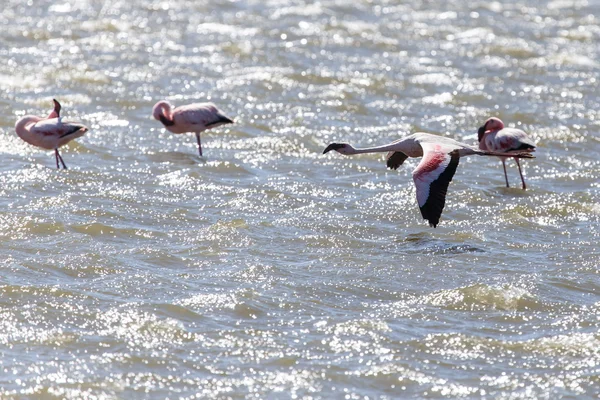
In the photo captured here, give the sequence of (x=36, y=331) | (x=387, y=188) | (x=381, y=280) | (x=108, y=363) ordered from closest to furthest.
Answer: (x=108, y=363), (x=36, y=331), (x=381, y=280), (x=387, y=188)

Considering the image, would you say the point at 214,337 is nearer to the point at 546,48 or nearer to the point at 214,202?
the point at 214,202

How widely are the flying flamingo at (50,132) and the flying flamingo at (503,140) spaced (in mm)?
4201

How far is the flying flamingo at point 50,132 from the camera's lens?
1127 cm

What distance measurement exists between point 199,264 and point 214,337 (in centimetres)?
154

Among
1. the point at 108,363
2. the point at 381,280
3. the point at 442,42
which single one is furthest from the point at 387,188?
the point at 442,42

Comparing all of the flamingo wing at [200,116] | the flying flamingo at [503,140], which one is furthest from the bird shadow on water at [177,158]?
the flying flamingo at [503,140]

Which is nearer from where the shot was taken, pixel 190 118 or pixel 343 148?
pixel 343 148

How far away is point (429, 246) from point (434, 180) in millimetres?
613

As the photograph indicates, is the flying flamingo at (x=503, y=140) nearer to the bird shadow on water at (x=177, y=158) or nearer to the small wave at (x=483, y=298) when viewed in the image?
the bird shadow on water at (x=177, y=158)

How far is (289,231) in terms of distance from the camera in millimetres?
9141

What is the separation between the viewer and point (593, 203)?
10391mm

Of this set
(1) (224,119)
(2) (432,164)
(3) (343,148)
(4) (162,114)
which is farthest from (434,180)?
(4) (162,114)

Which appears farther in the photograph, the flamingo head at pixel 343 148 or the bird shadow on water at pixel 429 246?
the flamingo head at pixel 343 148

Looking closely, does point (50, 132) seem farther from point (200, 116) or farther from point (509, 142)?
point (509, 142)
